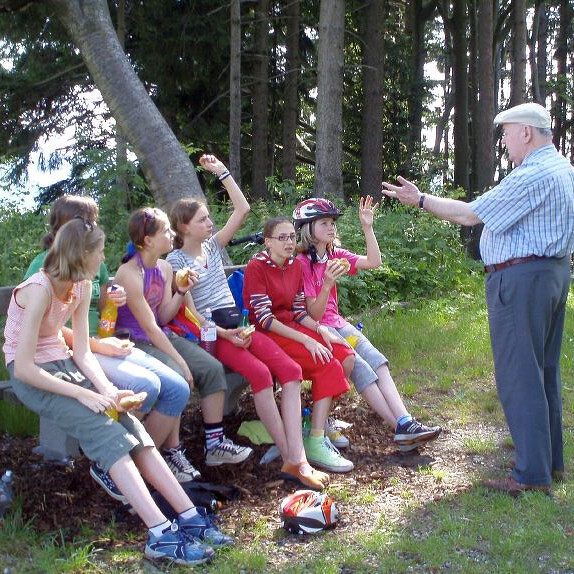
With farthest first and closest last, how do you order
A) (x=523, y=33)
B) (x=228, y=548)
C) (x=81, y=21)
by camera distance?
1. (x=523, y=33)
2. (x=81, y=21)
3. (x=228, y=548)

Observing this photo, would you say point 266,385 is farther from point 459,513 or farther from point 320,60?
point 320,60


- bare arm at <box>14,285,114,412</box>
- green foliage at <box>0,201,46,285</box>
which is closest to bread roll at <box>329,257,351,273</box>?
bare arm at <box>14,285,114,412</box>

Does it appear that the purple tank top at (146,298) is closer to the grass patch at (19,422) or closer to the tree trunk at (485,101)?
the grass patch at (19,422)

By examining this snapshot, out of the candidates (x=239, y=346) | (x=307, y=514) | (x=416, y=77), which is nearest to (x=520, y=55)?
(x=416, y=77)

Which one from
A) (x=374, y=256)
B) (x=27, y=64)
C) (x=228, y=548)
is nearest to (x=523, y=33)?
(x=27, y=64)

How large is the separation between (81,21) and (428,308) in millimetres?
4875

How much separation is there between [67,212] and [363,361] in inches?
80.6

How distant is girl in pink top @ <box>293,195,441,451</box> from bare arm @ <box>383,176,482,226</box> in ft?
2.18

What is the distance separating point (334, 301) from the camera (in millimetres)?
5184

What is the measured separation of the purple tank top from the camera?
420 cm

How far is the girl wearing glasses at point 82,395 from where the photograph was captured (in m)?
3.28

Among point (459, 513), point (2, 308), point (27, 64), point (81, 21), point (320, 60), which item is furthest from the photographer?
point (27, 64)

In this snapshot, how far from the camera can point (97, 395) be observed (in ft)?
11.1

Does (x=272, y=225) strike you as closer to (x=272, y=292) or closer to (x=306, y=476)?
(x=272, y=292)
